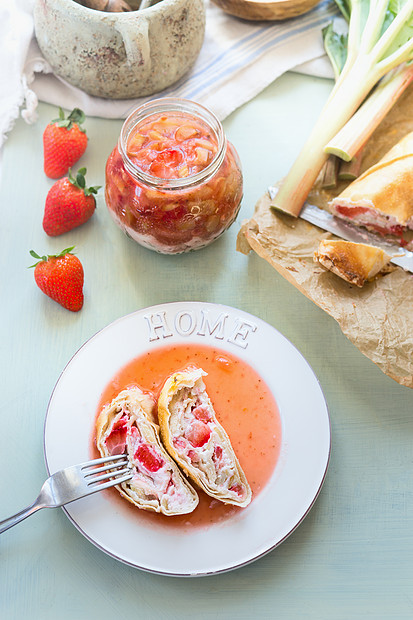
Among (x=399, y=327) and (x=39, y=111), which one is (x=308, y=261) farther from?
(x=39, y=111)

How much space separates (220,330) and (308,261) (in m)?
0.33

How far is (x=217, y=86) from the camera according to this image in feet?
6.49

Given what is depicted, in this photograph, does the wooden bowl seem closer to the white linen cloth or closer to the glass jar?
the white linen cloth

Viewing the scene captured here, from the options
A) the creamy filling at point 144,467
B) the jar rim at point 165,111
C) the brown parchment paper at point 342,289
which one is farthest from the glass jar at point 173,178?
the creamy filling at point 144,467

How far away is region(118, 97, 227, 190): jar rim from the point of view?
4.74 feet

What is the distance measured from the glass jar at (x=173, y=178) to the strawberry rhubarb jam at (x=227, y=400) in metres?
0.30

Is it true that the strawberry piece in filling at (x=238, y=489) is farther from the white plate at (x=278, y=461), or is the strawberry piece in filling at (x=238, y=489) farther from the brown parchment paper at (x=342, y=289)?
the brown parchment paper at (x=342, y=289)

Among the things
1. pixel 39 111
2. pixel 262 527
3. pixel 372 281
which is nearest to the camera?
pixel 262 527

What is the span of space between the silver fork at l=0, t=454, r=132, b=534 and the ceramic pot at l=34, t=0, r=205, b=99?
1119 mm

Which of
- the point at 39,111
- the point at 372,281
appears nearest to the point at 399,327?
the point at 372,281

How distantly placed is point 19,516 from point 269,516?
0.52m

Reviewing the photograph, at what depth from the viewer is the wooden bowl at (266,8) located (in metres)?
2.02

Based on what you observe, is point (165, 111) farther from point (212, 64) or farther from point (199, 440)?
point (199, 440)

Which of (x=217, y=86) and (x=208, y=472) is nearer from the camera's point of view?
(x=208, y=472)
